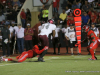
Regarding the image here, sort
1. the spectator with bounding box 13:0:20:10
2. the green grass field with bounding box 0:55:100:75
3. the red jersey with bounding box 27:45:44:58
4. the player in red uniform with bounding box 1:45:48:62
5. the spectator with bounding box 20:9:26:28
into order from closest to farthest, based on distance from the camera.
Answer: the green grass field with bounding box 0:55:100:75 < the player in red uniform with bounding box 1:45:48:62 < the red jersey with bounding box 27:45:44:58 < the spectator with bounding box 20:9:26:28 < the spectator with bounding box 13:0:20:10

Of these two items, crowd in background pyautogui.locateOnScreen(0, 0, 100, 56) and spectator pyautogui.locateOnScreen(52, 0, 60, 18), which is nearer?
crowd in background pyautogui.locateOnScreen(0, 0, 100, 56)

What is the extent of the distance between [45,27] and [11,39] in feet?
21.1

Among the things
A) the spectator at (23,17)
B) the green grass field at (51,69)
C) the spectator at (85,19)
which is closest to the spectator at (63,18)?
the spectator at (85,19)

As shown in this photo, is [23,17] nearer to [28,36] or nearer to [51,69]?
[28,36]

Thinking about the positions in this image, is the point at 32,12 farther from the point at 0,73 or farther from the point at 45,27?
the point at 0,73

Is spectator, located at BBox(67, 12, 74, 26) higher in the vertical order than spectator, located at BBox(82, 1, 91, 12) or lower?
lower

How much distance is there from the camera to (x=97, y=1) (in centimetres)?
2414

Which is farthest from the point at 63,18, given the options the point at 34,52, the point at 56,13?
the point at 34,52

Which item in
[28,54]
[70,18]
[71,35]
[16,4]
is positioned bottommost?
[28,54]

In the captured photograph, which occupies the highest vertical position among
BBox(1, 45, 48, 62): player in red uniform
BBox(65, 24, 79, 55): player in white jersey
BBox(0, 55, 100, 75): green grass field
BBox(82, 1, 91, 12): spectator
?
BBox(82, 1, 91, 12): spectator

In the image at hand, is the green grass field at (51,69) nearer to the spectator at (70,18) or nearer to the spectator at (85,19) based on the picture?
the spectator at (70,18)

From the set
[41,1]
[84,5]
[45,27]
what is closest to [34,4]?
[41,1]

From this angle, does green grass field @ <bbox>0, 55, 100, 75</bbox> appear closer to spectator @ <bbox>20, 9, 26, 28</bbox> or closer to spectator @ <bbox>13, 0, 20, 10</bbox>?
spectator @ <bbox>20, 9, 26, 28</bbox>

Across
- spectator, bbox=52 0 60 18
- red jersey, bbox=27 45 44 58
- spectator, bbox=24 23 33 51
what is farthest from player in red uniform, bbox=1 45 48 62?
spectator, bbox=52 0 60 18
